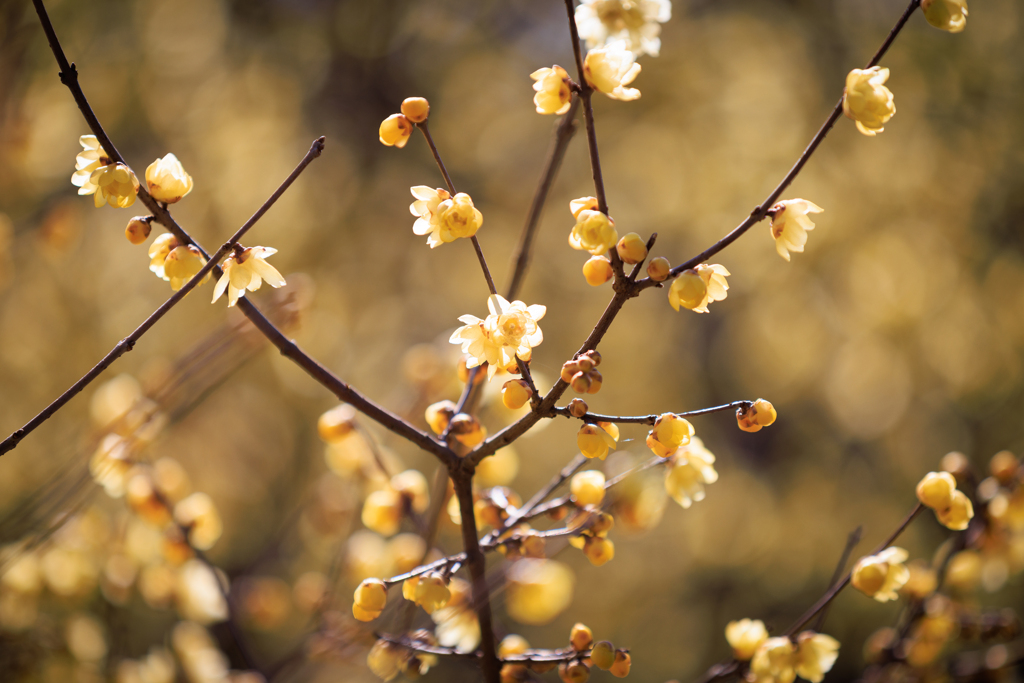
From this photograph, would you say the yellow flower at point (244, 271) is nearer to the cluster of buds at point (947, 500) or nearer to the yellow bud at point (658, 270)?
the yellow bud at point (658, 270)

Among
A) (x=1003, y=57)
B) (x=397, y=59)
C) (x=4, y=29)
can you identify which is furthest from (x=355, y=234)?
(x=1003, y=57)

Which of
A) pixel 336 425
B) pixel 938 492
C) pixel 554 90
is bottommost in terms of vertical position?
pixel 938 492

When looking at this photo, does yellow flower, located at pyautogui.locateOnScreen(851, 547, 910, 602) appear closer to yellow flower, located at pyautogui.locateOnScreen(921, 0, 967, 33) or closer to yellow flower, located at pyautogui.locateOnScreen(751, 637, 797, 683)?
yellow flower, located at pyautogui.locateOnScreen(751, 637, 797, 683)

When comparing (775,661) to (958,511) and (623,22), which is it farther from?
(623,22)

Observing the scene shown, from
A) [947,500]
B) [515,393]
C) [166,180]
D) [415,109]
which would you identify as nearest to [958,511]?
[947,500]

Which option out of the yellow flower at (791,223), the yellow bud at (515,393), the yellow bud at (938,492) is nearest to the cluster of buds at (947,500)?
the yellow bud at (938,492)

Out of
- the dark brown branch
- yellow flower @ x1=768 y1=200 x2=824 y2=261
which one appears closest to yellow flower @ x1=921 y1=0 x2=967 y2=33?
the dark brown branch
